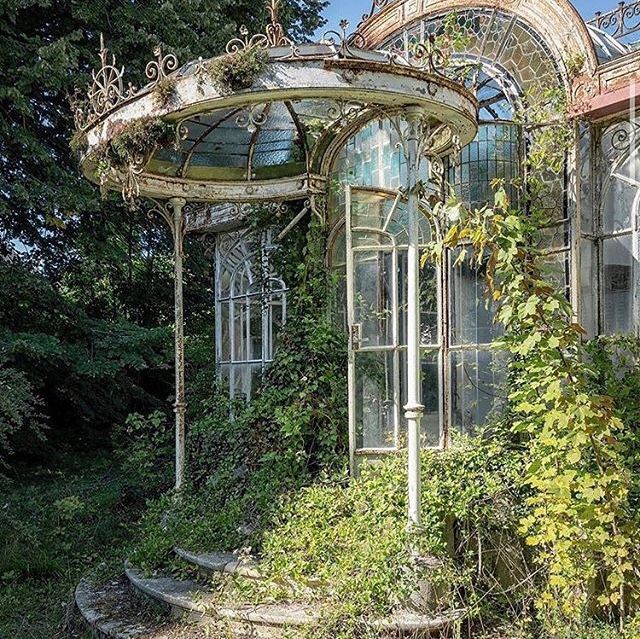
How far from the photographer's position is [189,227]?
7.87 meters

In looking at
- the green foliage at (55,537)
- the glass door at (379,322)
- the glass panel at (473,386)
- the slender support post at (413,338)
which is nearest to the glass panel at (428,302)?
the glass door at (379,322)

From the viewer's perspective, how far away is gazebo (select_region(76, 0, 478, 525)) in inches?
151

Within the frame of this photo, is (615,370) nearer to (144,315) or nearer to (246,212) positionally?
(246,212)

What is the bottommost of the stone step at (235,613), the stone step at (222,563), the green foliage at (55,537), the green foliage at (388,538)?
the green foliage at (55,537)

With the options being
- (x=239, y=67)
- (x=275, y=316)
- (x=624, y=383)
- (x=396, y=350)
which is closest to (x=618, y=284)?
(x=624, y=383)

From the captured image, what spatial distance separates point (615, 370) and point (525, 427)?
52.9 inches

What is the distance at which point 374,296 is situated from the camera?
543 cm

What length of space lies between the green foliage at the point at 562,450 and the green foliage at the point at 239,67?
1.36 meters

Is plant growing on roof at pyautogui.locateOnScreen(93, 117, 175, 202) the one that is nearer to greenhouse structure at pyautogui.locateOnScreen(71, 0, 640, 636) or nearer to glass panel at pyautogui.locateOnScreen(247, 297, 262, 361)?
greenhouse structure at pyautogui.locateOnScreen(71, 0, 640, 636)

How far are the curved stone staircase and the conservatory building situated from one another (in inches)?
47.1

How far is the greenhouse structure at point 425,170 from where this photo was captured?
4375 mm

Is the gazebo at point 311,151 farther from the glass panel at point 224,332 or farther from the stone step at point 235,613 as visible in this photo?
the stone step at point 235,613

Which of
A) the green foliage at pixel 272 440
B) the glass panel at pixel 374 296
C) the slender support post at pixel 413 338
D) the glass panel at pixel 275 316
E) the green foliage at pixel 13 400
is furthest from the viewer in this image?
the glass panel at pixel 275 316

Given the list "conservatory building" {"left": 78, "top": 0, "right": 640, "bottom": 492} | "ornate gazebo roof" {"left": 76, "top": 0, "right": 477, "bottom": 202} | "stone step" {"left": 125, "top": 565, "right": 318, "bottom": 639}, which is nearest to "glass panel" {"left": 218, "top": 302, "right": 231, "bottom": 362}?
"conservatory building" {"left": 78, "top": 0, "right": 640, "bottom": 492}
